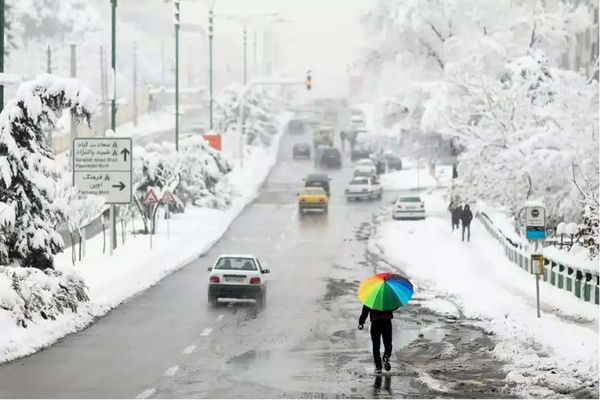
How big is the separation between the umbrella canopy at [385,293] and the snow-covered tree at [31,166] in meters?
9.53

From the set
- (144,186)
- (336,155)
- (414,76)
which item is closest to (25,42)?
(336,155)

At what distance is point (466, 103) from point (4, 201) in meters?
31.3

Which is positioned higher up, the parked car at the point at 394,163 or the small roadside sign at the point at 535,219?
the small roadside sign at the point at 535,219

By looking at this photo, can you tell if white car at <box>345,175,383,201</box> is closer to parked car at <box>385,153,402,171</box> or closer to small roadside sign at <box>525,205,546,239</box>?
parked car at <box>385,153,402,171</box>

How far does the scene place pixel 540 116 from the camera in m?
46.0

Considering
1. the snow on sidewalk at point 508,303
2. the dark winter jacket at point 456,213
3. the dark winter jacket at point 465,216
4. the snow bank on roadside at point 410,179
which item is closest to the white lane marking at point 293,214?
the snow on sidewalk at point 508,303

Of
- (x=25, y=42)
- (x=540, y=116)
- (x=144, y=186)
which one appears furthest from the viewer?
(x=25, y=42)

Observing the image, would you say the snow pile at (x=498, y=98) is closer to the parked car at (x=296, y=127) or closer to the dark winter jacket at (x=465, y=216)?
the dark winter jacket at (x=465, y=216)

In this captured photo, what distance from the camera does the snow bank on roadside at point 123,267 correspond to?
23219 millimetres

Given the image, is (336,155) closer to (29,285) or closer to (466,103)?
(466,103)

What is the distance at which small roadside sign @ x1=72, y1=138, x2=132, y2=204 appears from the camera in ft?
127

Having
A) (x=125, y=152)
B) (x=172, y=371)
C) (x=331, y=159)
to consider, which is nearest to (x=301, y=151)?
(x=331, y=159)

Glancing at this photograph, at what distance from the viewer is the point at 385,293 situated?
20.1m

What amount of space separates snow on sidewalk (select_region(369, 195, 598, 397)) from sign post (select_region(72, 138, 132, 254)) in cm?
952
